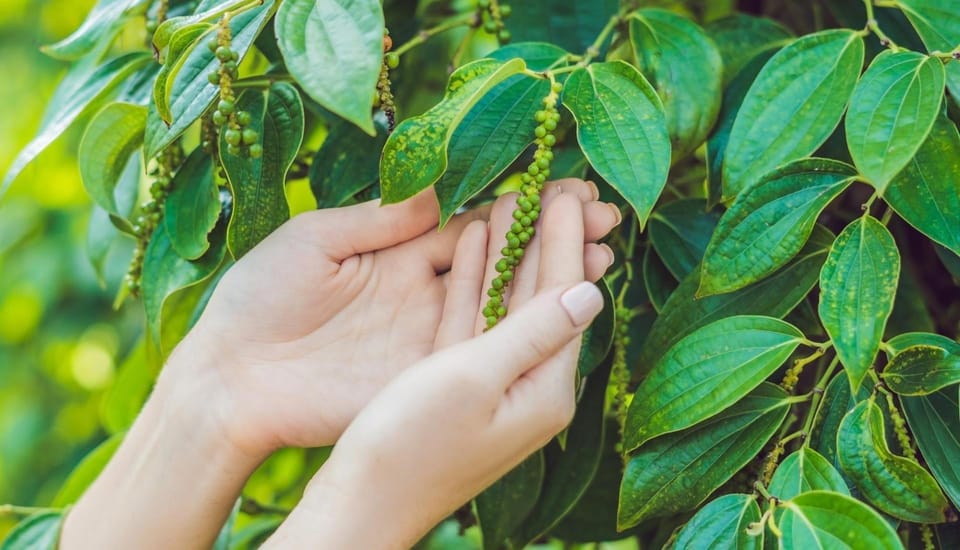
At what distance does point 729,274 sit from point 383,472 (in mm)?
227

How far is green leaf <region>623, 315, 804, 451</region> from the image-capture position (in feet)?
1.70

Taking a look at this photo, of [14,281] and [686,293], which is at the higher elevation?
[686,293]

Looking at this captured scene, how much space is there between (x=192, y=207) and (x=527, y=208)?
251mm

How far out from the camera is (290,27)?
464mm

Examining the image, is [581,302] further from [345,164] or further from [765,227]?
[345,164]

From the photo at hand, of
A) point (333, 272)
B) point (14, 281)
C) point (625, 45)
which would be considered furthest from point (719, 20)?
point (14, 281)

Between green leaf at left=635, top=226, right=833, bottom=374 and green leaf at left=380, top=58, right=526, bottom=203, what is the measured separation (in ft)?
0.62

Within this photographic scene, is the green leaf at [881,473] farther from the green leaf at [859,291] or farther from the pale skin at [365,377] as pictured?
the pale skin at [365,377]

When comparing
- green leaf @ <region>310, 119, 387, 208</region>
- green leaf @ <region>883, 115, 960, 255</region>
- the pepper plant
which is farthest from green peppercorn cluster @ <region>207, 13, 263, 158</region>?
green leaf @ <region>883, 115, 960, 255</region>

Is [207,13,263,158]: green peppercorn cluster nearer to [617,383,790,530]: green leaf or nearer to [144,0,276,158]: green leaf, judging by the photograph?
[144,0,276,158]: green leaf

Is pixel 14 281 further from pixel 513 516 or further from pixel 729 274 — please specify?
pixel 729 274

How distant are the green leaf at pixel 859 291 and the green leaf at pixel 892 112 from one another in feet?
0.18

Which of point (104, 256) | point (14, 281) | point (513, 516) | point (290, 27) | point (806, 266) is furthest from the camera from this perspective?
point (14, 281)

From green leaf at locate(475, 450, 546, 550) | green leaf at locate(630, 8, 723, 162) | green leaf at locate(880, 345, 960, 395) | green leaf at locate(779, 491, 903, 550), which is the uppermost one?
green leaf at locate(630, 8, 723, 162)
